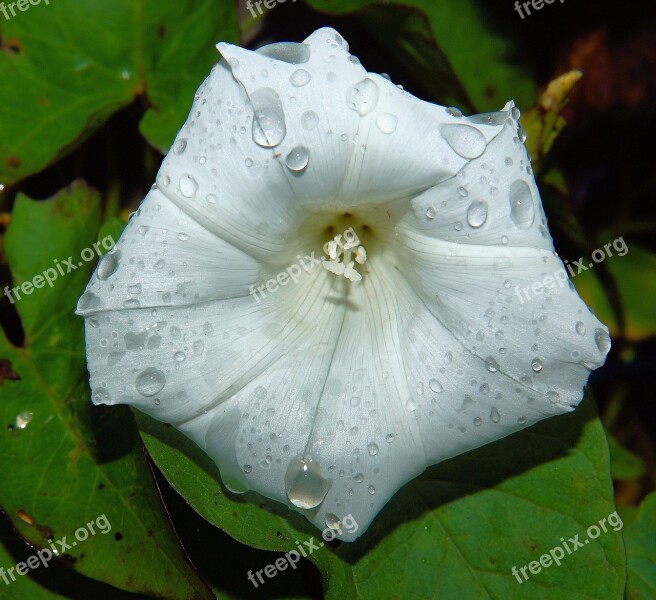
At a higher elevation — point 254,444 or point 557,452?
point 254,444

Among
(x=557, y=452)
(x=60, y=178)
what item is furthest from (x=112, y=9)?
(x=557, y=452)

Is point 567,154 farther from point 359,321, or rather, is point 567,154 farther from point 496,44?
point 359,321

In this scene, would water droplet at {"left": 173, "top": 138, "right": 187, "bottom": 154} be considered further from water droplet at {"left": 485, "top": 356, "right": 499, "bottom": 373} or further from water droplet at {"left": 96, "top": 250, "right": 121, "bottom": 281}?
water droplet at {"left": 485, "top": 356, "right": 499, "bottom": 373}

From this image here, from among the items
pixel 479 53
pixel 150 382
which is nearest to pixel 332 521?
pixel 150 382
